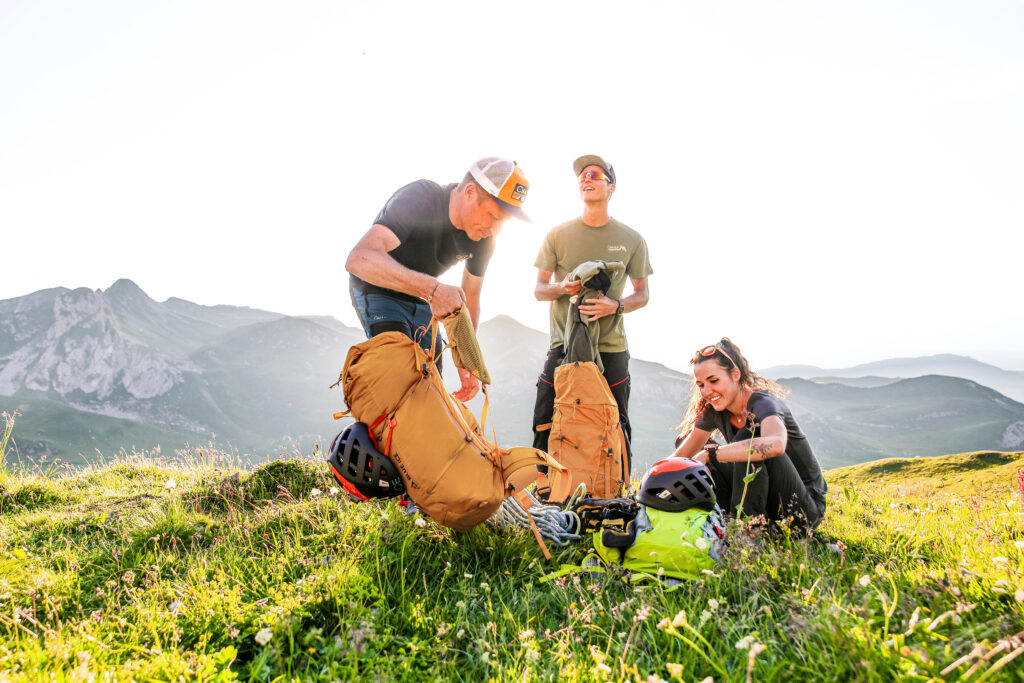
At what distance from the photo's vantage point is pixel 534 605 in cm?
285

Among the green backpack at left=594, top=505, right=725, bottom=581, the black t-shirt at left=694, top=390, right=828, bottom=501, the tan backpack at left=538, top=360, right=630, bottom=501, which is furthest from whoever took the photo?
the tan backpack at left=538, top=360, right=630, bottom=501

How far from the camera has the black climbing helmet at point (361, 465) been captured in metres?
3.12

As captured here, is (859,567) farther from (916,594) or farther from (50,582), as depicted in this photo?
(50,582)

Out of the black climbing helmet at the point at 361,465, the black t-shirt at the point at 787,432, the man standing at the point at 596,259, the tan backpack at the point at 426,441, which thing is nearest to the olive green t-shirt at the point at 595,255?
the man standing at the point at 596,259

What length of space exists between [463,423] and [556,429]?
7.54 ft

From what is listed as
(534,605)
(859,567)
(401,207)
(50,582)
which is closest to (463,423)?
(534,605)

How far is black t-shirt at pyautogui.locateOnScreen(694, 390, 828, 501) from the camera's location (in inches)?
167

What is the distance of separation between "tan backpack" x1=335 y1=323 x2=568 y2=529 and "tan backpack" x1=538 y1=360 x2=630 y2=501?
211 cm

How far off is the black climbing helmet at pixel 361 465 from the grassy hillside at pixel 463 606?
475 millimetres

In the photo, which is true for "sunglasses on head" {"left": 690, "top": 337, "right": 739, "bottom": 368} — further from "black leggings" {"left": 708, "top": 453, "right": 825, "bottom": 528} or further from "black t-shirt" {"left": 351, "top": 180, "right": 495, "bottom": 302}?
"black t-shirt" {"left": 351, "top": 180, "right": 495, "bottom": 302}

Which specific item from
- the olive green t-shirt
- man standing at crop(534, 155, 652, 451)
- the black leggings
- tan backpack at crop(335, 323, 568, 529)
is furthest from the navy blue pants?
the black leggings

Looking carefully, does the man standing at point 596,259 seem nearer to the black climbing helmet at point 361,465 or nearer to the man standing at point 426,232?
the man standing at point 426,232

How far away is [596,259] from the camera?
598 centimetres

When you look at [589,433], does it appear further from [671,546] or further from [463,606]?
[463,606]
